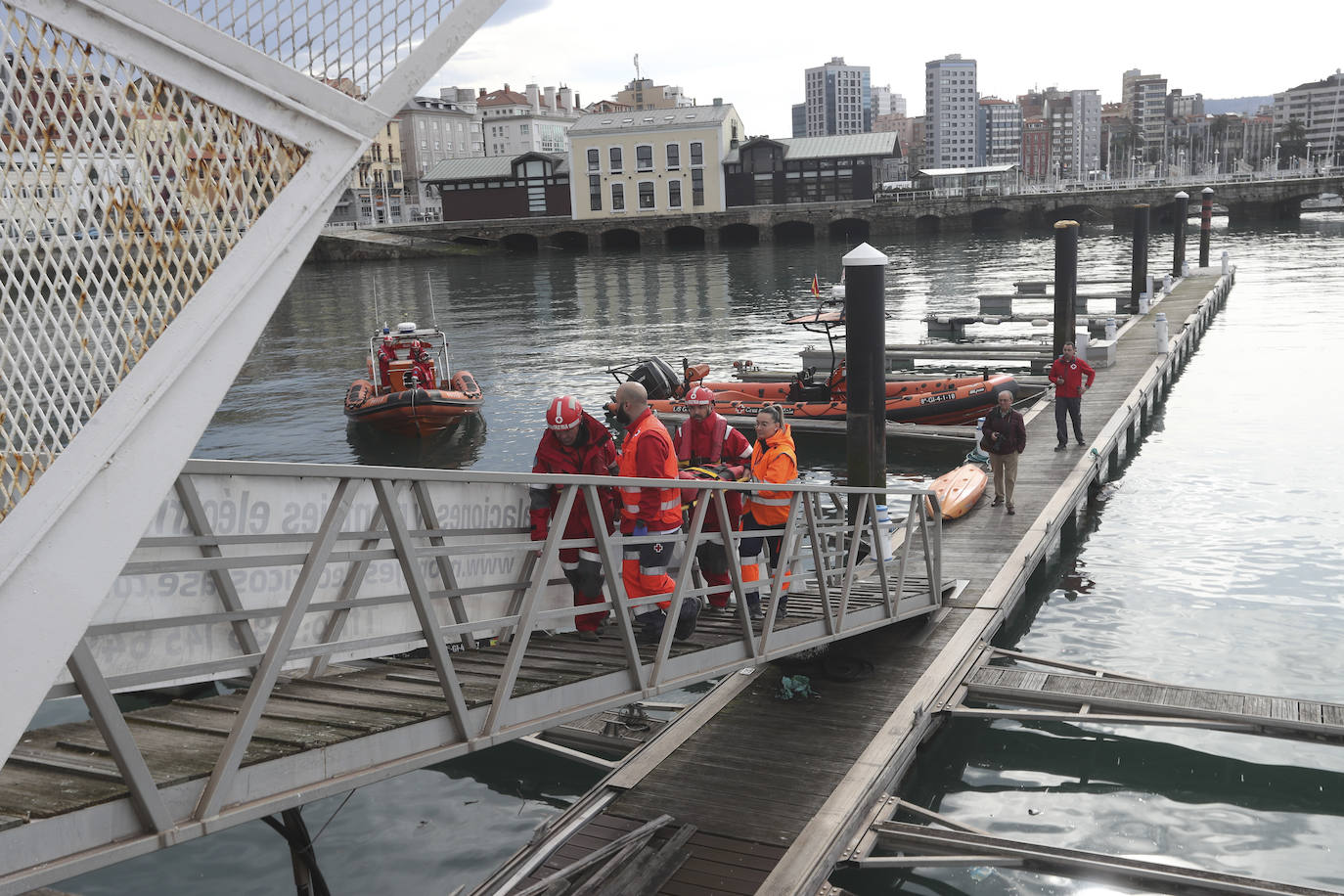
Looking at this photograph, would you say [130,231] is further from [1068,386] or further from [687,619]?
[1068,386]

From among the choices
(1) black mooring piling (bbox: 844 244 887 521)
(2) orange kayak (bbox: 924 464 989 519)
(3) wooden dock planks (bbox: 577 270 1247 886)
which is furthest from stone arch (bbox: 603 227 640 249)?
(1) black mooring piling (bbox: 844 244 887 521)

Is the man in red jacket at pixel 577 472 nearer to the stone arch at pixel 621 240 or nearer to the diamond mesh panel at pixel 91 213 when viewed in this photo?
the diamond mesh panel at pixel 91 213

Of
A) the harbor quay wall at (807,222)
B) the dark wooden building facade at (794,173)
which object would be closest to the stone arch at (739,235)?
the harbor quay wall at (807,222)

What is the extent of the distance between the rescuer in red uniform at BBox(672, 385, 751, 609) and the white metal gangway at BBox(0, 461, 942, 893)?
0.41 meters

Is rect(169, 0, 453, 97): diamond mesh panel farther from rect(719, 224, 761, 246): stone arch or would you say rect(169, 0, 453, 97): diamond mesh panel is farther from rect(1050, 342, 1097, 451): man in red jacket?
rect(719, 224, 761, 246): stone arch

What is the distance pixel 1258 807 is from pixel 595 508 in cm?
621

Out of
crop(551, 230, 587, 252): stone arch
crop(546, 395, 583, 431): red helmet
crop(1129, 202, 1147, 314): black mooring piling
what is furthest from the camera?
crop(551, 230, 587, 252): stone arch

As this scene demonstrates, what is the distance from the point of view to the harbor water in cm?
805

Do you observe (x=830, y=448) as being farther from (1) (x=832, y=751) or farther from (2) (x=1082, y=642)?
(1) (x=832, y=751)

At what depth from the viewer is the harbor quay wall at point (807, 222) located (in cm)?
8288

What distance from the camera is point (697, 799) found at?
7285mm

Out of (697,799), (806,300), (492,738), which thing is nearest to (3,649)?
(492,738)

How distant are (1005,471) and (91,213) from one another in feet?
41.2

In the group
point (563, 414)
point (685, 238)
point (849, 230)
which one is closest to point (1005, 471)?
point (563, 414)
